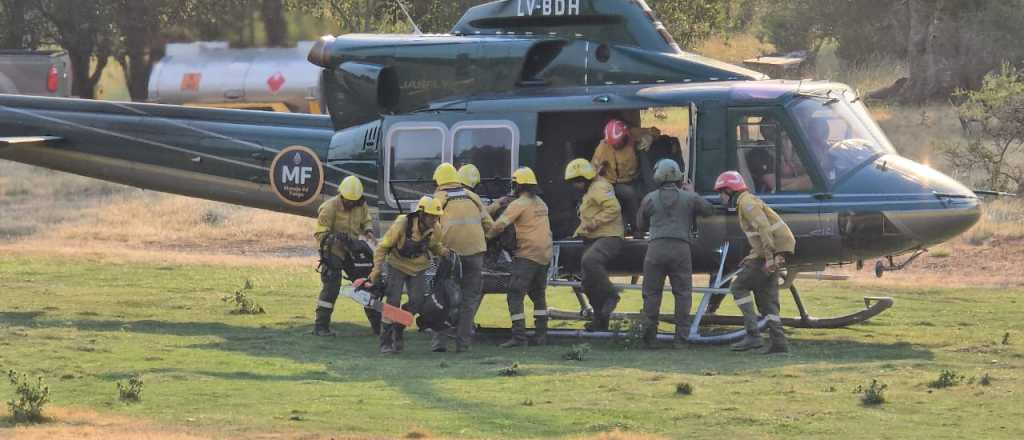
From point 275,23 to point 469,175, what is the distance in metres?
16.5

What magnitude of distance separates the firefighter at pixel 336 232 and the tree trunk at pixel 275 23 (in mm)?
15306

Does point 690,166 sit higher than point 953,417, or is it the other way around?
point 690,166

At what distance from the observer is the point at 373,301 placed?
1580cm

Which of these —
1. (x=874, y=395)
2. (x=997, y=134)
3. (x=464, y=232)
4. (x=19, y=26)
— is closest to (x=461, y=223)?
(x=464, y=232)

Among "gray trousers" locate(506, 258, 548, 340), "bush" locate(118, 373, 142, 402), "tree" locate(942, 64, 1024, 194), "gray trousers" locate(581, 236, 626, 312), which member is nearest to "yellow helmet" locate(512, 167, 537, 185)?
"gray trousers" locate(506, 258, 548, 340)

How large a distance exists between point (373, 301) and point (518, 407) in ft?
13.4

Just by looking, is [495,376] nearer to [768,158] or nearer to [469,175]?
[469,175]

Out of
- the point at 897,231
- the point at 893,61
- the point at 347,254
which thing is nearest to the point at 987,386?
the point at 897,231

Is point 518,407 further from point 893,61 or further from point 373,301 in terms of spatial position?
point 893,61

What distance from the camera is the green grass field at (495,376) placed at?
37.1 feet

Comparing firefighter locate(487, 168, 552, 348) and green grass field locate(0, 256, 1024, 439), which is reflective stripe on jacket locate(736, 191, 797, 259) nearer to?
green grass field locate(0, 256, 1024, 439)

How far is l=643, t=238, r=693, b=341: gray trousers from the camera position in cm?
1524

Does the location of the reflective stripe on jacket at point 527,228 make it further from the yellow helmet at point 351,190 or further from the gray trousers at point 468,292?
the yellow helmet at point 351,190

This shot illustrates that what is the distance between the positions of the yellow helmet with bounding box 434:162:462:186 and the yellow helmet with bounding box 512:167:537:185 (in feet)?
2.00
